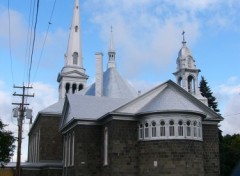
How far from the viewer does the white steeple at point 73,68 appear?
51.6 meters

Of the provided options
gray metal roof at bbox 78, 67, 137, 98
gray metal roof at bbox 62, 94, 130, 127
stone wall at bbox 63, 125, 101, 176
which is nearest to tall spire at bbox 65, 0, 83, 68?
gray metal roof at bbox 78, 67, 137, 98

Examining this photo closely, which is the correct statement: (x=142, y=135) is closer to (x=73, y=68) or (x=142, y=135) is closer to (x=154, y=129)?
(x=154, y=129)

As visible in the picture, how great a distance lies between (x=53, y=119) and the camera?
43.8 meters

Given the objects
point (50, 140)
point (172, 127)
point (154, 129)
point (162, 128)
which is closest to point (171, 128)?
point (172, 127)

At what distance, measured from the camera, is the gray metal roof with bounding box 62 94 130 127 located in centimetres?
3073

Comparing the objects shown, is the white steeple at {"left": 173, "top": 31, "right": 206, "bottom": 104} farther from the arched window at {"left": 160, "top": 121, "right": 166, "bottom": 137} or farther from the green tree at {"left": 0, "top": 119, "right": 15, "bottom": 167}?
the green tree at {"left": 0, "top": 119, "right": 15, "bottom": 167}

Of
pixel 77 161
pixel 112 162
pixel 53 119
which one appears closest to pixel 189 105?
pixel 112 162

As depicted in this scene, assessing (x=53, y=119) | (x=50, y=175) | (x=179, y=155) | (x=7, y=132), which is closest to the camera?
(x=179, y=155)

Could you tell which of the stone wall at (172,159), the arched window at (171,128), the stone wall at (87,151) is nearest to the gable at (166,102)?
the arched window at (171,128)

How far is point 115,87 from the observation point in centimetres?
4116

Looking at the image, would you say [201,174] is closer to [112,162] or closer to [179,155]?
[179,155]

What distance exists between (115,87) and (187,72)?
7.63 m

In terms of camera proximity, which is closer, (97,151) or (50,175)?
(97,151)

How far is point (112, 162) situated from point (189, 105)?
678 centimetres
